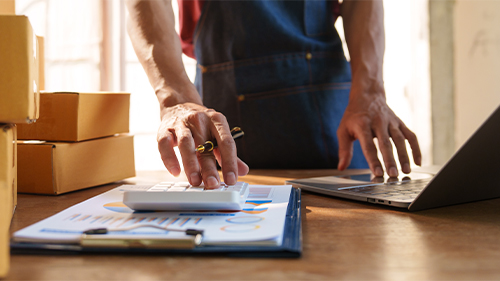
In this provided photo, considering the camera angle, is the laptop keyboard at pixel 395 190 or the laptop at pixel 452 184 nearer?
the laptop at pixel 452 184

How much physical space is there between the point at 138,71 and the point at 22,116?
2355mm

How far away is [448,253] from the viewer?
0.34m

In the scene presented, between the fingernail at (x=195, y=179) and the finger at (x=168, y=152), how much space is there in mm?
58

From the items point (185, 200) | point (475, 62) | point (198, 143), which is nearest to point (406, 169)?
point (198, 143)

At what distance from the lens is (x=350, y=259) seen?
0.33 m

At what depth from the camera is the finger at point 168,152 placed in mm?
630

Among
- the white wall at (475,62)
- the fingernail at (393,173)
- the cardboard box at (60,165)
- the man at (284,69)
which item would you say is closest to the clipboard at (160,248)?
the cardboard box at (60,165)

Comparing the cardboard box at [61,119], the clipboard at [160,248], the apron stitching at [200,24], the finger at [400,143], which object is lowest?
the clipboard at [160,248]

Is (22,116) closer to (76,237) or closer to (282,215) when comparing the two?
(76,237)

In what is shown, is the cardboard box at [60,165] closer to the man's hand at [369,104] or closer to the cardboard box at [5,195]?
the cardboard box at [5,195]

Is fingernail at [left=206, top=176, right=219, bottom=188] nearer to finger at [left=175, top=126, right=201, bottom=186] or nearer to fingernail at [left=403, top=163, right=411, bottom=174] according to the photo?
finger at [left=175, top=126, right=201, bottom=186]

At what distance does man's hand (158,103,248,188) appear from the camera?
1.90 ft

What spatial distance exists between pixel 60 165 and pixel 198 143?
9.0 inches

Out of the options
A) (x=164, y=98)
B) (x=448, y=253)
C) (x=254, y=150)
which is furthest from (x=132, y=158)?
(x=448, y=253)
